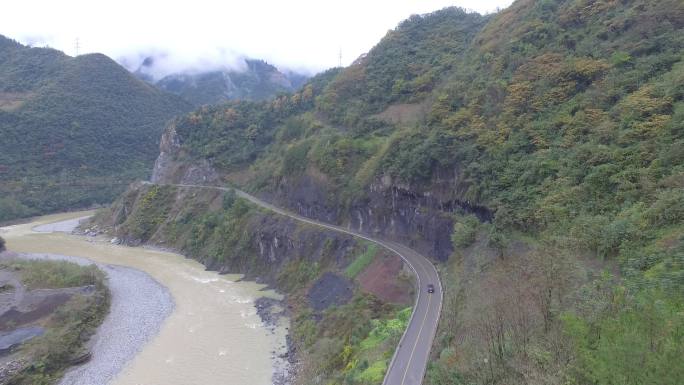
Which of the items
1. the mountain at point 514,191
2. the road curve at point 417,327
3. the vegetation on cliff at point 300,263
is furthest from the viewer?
the vegetation on cliff at point 300,263

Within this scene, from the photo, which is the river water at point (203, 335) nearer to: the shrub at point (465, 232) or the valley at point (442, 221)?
the valley at point (442, 221)

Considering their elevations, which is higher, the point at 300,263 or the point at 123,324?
the point at 300,263

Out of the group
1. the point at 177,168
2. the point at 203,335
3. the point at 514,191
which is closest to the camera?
the point at 514,191

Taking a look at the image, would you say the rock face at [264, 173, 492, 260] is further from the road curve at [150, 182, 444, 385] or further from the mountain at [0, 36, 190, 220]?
the mountain at [0, 36, 190, 220]

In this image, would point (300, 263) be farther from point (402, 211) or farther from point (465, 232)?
point (465, 232)

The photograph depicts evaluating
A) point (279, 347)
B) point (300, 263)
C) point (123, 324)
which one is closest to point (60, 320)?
point (123, 324)

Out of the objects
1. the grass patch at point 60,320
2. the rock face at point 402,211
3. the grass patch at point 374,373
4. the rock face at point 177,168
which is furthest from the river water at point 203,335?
the rock face at point 177,168
